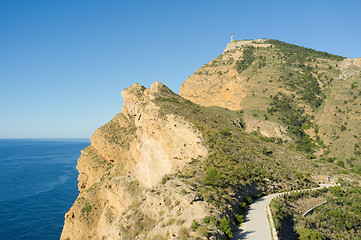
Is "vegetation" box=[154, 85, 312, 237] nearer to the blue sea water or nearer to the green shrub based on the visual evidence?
the green shrub

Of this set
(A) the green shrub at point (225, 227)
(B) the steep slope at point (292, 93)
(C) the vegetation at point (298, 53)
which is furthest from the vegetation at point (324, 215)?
(C) the vegetation at point (298, 53)

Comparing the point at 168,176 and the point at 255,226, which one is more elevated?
the point at 168,176

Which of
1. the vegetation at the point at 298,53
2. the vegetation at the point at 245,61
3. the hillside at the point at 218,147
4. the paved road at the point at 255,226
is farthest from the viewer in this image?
the vegetation at the point at 245,61

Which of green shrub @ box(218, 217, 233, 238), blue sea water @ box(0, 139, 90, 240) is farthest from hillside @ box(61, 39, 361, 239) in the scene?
blue sea water @ box(0, 139, 90, 240)

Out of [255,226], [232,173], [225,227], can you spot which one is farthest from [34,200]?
[255,226]

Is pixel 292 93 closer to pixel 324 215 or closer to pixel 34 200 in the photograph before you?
pixel 324 215

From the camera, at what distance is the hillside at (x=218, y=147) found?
18.1 m

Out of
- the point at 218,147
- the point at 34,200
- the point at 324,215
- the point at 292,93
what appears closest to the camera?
the point at 324,215

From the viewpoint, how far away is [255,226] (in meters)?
15.5

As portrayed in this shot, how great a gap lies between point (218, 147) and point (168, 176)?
8.44 meters

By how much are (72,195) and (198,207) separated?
63972mm

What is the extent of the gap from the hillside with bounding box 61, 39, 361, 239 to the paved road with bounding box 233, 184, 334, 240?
0.77 metres

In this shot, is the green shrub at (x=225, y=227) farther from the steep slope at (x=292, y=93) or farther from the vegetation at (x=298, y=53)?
the vegetation at (x=298, y=53)

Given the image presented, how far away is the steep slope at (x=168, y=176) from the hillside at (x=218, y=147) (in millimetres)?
114
